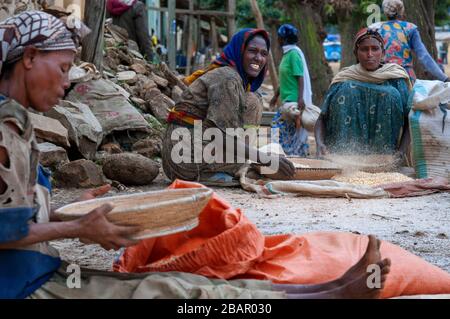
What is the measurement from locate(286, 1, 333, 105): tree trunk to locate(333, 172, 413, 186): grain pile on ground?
8.43m

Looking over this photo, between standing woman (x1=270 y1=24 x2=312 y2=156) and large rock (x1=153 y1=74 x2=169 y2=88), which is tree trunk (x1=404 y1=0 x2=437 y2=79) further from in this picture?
large rock (x1=153 y1=74 x2=169 y2=88)

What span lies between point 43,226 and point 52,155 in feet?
15.4

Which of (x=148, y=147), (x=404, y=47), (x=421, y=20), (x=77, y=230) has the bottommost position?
(x=148, y=147)

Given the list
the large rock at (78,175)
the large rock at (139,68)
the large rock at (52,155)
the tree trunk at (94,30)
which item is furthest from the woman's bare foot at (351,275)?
the large rock at (139,68)

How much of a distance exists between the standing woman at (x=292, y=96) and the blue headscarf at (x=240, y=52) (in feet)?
10.9

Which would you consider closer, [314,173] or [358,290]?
[358,290]

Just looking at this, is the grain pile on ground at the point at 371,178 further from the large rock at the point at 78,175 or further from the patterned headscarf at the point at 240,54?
the large rock at the point at 78,175

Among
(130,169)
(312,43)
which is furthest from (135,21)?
(130,169)

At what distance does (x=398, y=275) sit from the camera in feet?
10.6

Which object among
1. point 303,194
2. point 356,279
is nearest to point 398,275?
point 356,279

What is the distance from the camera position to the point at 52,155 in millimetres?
7152

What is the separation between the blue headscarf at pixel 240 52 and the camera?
256 inches

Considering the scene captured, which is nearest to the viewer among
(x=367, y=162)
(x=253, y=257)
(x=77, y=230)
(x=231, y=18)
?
(x=77, y=230)

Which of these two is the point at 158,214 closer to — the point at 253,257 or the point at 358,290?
the point at 253,257
